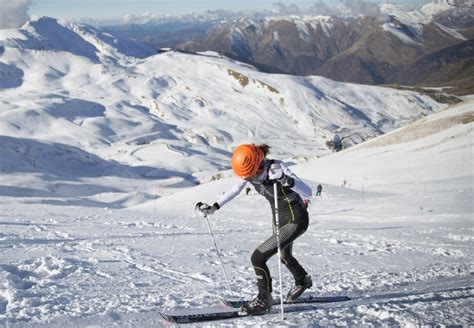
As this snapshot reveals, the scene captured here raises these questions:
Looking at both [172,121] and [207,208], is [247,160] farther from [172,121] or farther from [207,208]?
[172,121]

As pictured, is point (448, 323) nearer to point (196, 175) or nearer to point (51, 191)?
point (51, 191)

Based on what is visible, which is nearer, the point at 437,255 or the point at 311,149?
the point at 437,255

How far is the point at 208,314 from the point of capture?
721cm

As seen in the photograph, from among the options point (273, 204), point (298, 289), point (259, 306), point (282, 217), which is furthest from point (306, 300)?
point (273, 204)

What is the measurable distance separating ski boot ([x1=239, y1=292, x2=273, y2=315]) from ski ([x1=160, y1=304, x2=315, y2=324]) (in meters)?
0.06

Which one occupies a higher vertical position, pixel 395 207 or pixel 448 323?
pixel 448 323

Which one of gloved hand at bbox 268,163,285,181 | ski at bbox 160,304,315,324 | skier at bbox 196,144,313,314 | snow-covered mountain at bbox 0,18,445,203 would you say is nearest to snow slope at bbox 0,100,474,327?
ski at bbox 160,304,315,324

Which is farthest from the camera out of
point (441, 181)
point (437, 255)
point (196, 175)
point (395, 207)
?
point (196, 175)

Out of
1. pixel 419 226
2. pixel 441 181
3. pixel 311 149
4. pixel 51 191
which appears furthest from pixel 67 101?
pixel 419 226

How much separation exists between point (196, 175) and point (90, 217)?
79416mm

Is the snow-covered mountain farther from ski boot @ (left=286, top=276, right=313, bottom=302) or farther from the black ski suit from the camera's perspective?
the black ski suit

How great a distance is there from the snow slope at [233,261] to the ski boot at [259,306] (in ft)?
1.29

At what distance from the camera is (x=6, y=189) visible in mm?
65500

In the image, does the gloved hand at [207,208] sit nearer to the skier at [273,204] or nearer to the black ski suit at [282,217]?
the skier at [273,204]
